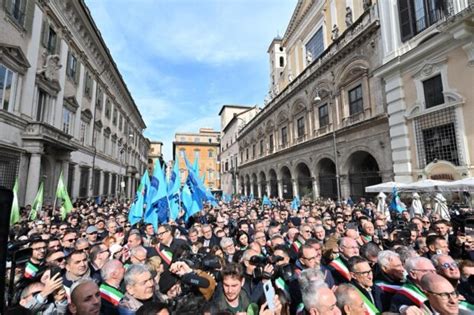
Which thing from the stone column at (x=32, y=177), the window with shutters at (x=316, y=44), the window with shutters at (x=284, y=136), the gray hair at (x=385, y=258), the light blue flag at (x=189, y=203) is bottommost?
→ the gray hair at (x=385, y=258)

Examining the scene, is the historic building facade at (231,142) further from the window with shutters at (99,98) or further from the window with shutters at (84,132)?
the window with shutters at (84,132)

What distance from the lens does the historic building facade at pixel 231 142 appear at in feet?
152

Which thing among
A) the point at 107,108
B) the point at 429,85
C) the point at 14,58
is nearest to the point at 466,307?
the point at 429,85

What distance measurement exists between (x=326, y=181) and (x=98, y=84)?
22.5 meters

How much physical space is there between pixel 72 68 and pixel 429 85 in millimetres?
22429

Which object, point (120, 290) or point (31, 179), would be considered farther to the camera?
point (31, 179)

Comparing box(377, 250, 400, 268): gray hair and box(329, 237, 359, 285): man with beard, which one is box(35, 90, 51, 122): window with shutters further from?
box(377, 250, 400, 268): gray hair

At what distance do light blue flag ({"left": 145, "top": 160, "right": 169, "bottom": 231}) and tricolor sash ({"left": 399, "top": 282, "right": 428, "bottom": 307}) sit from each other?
5936 millimetres

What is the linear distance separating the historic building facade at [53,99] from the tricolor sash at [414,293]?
15.1 metres

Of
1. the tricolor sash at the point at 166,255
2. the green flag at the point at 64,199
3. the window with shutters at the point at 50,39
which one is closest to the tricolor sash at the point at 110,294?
the tricolor sash at the point at 166,255

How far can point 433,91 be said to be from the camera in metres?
11.8

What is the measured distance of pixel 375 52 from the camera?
15.0 m

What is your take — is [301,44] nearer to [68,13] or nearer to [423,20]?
[423,20]

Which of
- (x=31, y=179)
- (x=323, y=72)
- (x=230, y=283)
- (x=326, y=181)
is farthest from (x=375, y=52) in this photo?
(x=31, y=179)
